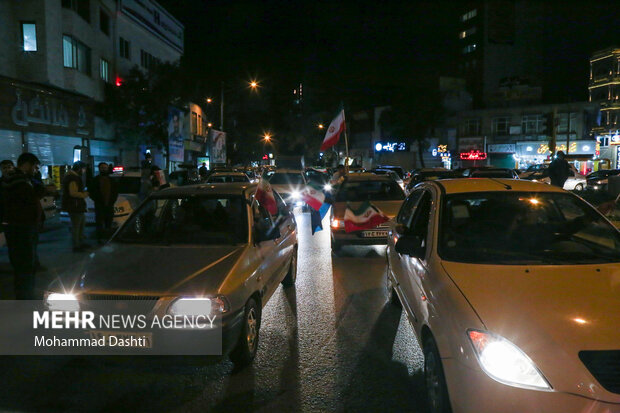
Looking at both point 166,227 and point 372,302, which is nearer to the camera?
point 166,227

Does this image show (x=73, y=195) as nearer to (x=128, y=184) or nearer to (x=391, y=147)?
(x=128, y=184)

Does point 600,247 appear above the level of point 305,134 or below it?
below

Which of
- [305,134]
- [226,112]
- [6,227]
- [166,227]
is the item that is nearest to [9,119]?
[6,227]

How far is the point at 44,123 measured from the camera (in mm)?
20609

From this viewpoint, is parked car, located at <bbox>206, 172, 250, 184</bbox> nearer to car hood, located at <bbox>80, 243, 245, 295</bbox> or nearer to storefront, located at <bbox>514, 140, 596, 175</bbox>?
car hood, located at <bbox>80, 243, 245, 295</bbox>

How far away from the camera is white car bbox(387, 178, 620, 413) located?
2.69 m

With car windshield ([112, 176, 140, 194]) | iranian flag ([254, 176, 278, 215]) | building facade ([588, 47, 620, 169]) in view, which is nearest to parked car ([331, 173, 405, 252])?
iranian flag ([254, 176, 278, 215])

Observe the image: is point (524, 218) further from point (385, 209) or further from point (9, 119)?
point (9, 119)

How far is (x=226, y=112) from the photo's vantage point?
63.7 m

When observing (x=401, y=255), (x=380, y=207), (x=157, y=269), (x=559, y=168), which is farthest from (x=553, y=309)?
(x=559, y=168)

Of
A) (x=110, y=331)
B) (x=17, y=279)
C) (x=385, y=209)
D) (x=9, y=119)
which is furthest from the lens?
(x=9, y=119)

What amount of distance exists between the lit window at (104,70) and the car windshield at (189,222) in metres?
23.9

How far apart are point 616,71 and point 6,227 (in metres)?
54.6

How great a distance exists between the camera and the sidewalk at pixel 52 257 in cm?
797
